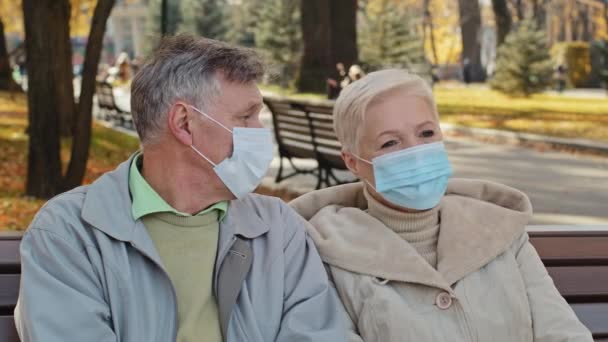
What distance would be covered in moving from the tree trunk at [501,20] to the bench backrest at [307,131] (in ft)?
64.9

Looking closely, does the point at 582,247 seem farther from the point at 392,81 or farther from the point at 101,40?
the point at 101,40

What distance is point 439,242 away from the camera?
2.78 meters

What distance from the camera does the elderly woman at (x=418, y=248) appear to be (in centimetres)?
266

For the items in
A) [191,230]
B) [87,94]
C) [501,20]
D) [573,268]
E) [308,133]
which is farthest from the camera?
[501,20]

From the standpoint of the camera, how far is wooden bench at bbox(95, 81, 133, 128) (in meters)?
16.0

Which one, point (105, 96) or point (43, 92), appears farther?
point (105, 96)

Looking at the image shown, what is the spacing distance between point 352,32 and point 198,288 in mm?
13860

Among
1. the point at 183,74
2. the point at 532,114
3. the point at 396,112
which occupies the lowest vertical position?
the point at 532,114

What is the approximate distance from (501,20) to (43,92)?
22930 millimetres

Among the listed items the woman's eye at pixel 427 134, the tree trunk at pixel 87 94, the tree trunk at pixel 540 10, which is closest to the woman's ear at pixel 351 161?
the woman's eye at pixel 427 134

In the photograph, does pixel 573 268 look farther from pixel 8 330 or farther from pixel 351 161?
pixel 8 330

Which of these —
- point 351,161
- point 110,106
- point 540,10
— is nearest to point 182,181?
point 351,161

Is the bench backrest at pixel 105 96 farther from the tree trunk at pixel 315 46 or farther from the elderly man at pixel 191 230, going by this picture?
the elderly man at pixel 191 230

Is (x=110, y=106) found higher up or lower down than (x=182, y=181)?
lower down
